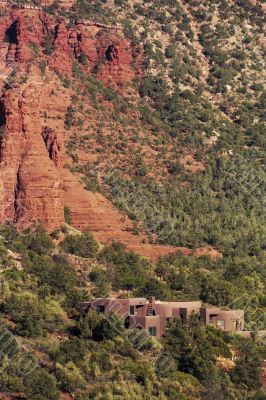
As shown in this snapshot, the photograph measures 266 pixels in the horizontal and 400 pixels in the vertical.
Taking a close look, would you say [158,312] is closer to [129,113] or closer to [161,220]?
[161,220]

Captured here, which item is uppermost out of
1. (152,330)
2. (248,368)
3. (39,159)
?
(39,159)

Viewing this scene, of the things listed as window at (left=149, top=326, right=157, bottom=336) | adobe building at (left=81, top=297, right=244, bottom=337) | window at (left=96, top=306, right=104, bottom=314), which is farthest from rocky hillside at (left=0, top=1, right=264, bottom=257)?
window at (left=149, top=326, right=157, bottom=336)

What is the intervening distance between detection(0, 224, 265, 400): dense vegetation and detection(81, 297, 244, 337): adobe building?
86cm

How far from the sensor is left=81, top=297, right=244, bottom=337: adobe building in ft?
295

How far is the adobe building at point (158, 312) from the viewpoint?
89.9 meters

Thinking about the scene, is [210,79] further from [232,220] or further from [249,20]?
[232,220]

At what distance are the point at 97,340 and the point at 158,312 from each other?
563 cm

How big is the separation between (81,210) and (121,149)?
14819 millimetres

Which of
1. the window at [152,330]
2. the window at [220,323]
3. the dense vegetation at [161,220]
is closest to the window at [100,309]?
the dense vegetation at [161,220]

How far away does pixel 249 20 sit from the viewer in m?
152

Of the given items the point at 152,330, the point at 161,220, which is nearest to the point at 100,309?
the point at 152,330

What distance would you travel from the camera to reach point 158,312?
9175cm

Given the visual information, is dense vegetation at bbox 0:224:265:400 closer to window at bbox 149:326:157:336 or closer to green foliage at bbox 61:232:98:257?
green foliage at bbox 61:232:98:257

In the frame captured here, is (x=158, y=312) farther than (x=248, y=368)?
Yes
